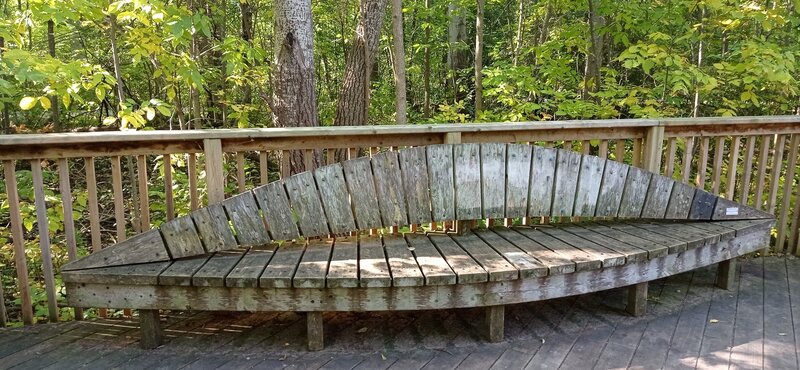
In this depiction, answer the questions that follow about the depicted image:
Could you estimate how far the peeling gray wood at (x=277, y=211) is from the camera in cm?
245

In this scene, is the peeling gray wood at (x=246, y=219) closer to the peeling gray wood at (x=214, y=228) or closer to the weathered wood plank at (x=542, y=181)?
the peeling gray wood at (x=214, y=228)

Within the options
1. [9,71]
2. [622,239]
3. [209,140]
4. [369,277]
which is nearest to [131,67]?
[9,71]

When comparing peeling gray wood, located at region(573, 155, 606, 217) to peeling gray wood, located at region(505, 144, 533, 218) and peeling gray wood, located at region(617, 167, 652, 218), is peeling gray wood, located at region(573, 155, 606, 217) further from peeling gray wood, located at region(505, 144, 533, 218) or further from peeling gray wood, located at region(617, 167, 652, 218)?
peeling gray wood, located at region(505, 144, 533, 218)

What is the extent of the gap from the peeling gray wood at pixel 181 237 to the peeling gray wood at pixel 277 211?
348 mm

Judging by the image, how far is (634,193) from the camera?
295cm

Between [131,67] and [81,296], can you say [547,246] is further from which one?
[131,67]

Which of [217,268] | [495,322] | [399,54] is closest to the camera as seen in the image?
[217,268]

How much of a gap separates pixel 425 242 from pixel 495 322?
0.58 metres

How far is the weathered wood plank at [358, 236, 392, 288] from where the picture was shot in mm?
2066

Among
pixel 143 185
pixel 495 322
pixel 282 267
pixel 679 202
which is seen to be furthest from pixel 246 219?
pixel 679 202

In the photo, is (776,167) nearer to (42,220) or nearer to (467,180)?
→ (467,180)

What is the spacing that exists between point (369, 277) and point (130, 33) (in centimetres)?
295

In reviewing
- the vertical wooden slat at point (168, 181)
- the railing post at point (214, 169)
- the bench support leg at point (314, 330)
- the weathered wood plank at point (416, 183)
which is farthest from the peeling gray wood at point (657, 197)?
the vertical wooden slat at point (168, 181)

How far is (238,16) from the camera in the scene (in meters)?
8.21
